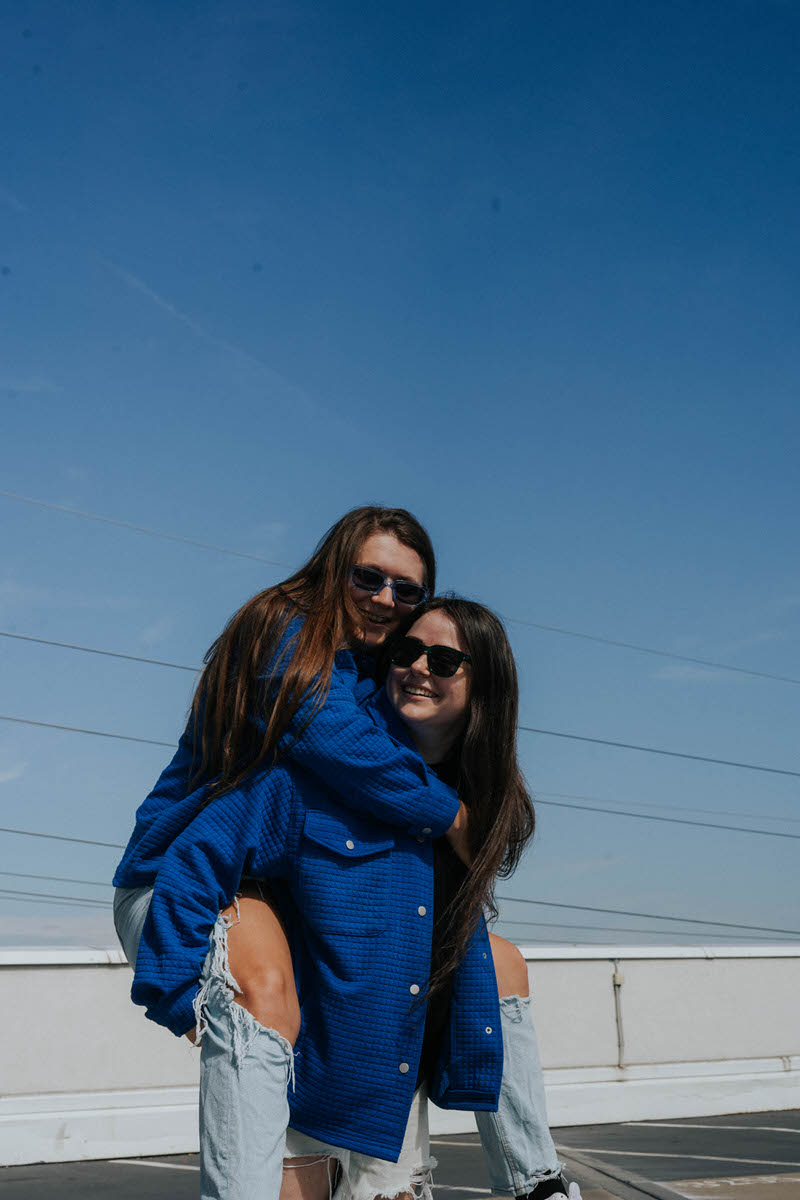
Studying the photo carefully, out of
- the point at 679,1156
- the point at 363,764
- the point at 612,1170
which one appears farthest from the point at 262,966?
the point at 679,1156

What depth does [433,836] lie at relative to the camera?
7.57ft

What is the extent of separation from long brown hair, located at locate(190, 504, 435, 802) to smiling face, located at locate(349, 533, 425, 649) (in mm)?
27

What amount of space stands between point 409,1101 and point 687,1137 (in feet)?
17.1

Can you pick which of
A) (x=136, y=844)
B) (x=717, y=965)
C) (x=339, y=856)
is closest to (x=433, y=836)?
(x=339, y=856)

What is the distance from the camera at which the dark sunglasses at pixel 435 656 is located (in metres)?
2.39

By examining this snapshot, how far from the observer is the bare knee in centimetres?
244

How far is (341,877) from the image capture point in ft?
7.13

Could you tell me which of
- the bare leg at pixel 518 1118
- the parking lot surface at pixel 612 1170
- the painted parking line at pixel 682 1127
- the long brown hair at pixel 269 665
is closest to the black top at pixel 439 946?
the bare leg at pixel 518 1118

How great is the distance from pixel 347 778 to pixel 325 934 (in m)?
0.30

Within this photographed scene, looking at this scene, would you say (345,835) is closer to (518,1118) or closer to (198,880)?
(198,880)

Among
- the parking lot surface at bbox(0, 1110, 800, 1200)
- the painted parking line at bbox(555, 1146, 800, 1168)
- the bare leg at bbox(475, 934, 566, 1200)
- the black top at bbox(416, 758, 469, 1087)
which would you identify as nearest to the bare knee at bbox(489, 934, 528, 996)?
the bare leg at bbox(475, 934, 566, 1200)

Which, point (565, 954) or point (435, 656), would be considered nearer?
point (435, 656)

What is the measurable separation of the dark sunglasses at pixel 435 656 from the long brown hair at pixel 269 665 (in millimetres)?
148

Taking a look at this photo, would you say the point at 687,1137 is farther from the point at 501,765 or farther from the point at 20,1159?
the point at 501,765
